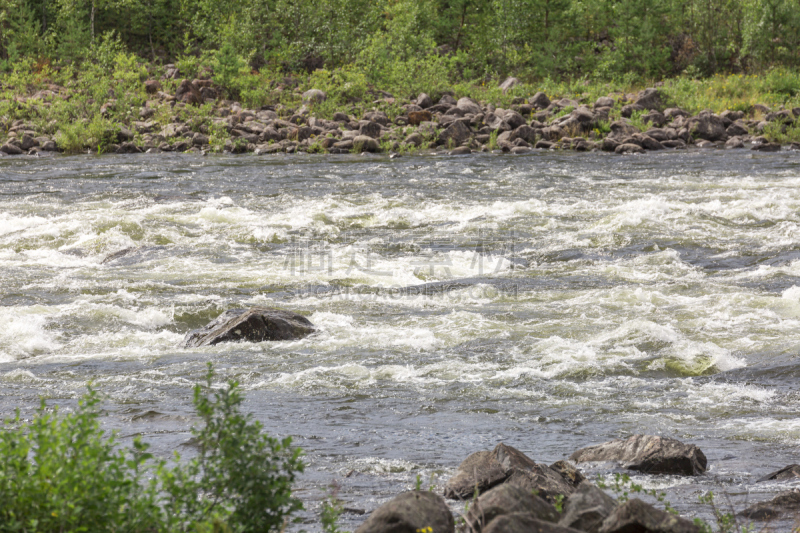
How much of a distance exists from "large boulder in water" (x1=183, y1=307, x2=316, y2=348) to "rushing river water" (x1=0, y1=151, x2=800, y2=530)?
151 millimetres

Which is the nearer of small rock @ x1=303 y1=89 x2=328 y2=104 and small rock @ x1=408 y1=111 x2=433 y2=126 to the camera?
small rock @ x1=408 y1=111 x2=433 y2=126

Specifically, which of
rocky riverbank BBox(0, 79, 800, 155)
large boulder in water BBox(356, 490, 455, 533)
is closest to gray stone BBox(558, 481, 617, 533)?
large boulder in water BBox(356, 490, 455, 533)

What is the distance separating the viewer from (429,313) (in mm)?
8383

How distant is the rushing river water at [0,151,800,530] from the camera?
17.4 feet

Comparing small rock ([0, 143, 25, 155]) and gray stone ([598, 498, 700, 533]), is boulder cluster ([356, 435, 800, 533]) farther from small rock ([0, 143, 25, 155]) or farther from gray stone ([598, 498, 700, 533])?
small rock ([0, 143, 25, 155])

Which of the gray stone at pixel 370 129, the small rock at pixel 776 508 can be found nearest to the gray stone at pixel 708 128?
the gray stone at pixel 370 129

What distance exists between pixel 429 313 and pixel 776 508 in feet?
15.6

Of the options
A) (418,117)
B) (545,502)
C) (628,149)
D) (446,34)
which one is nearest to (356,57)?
(446,34)

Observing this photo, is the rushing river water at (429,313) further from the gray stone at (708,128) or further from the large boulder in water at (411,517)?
the gray stone at (708,128)

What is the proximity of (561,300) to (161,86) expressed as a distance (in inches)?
979

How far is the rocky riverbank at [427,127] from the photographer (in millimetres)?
23328

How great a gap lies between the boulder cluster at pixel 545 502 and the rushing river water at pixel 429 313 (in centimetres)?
20

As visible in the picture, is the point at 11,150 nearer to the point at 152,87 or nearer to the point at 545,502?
the point at 152,87

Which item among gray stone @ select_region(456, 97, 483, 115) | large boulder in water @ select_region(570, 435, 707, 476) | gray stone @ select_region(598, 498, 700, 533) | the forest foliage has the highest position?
the forest foliage
